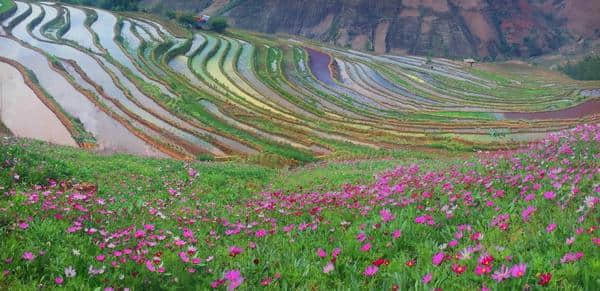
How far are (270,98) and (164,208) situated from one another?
135 feet

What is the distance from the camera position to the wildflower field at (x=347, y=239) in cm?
377

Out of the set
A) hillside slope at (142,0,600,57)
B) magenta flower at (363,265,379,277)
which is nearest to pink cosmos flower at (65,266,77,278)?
magenta flower at (363,265,379,277)

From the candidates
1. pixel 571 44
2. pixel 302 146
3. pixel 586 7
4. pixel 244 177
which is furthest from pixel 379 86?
pixel 586 7

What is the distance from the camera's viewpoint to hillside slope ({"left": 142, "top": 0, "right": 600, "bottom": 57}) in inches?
6555

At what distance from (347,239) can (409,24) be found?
175m

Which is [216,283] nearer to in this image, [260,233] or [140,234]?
[140,234]

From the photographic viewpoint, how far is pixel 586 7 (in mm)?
189250

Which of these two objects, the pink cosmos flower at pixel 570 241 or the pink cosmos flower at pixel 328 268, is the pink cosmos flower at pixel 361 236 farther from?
the pink cosmos flower at pixel 570 241

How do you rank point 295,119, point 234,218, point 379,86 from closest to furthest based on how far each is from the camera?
point 234,218
point 295,119
point 379,86

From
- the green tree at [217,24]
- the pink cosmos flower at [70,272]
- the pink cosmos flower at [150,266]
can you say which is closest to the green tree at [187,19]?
the green tree at [217,24]

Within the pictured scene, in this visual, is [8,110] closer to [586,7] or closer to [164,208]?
[164,208]

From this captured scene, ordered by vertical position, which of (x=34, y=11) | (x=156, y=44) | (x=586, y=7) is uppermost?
(x=586, y=7)

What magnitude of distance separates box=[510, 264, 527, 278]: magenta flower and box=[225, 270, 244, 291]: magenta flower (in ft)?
6.89

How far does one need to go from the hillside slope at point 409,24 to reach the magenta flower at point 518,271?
6386 inches
